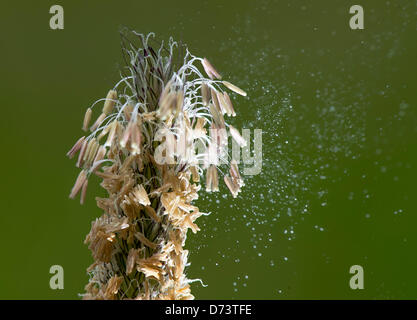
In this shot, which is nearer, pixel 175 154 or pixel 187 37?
pixel 175 154

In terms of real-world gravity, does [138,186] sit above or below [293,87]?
below

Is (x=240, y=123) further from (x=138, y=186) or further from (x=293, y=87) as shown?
(x=138, y=186)
